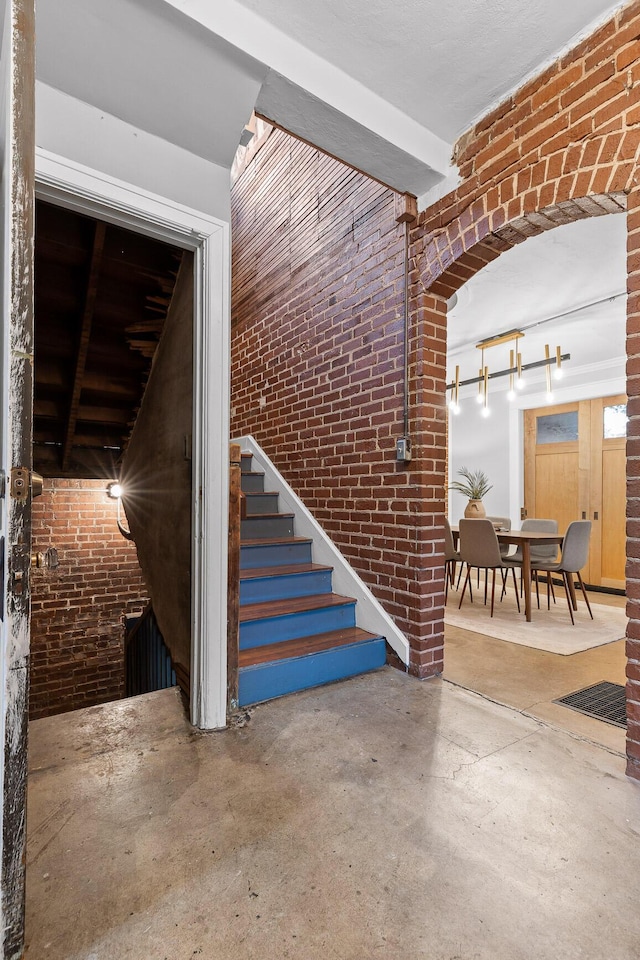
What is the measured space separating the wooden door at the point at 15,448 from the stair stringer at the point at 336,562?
6.67 ft

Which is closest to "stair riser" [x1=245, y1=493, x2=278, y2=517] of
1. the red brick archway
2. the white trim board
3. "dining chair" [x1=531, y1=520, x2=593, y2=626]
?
the red brick archway

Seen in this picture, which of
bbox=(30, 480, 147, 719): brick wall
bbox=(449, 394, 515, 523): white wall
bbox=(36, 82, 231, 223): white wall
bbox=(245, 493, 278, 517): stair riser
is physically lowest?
bbox=(30, 480, 147, 719): brick wall

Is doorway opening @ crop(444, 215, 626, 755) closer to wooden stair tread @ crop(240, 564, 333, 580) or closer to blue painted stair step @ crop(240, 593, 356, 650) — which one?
blue painted stair step @ crop(240, 593, 356, 650)

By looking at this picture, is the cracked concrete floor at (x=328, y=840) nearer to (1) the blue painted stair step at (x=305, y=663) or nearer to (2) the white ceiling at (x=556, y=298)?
(1) the blue painted stair step at (x=305, y=663)

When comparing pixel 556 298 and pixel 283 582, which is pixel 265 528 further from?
pixel 556 298

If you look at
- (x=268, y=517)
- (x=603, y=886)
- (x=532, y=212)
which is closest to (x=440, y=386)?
(x=532, y=212)

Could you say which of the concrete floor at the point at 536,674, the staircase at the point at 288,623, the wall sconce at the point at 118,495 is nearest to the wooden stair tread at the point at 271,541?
the staircase at the point at 288,623

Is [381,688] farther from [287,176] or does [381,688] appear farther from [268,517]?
[287,176]

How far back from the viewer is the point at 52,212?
252cm

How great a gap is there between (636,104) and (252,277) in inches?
132

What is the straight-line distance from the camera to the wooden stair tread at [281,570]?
288 cm

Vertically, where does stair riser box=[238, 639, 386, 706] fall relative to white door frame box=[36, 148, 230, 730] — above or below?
below

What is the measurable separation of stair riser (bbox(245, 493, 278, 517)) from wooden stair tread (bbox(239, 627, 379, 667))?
4.05 ft

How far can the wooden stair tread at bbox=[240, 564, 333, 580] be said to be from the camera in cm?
288
